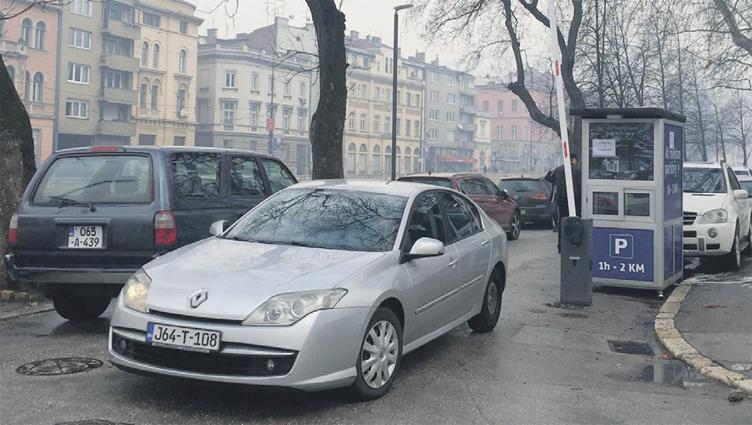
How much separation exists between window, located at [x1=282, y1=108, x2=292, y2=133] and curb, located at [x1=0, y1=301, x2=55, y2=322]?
79.0 m

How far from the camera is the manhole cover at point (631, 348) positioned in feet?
23.2

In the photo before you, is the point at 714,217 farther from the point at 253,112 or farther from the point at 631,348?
the point at 253,112

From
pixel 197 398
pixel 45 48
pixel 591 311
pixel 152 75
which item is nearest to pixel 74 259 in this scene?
pixel 197 398

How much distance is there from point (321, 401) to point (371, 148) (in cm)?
9505

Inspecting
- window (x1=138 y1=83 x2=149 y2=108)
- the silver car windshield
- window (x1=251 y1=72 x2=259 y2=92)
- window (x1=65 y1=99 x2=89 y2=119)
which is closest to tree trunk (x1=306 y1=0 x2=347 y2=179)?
the silver car windshield

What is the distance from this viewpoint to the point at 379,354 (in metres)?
5.14

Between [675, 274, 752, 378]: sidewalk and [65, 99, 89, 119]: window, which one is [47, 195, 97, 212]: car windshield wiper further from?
[65, 99, 89, 119]: window

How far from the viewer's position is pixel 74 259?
6.70 meters

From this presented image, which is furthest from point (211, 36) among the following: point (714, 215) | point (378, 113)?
point (714, 215)

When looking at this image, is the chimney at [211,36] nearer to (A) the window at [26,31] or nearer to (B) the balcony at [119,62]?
(B) the balcony at [119,62]

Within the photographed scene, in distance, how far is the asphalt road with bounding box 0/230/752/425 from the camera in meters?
4.74

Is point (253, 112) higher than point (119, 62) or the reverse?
the reverse

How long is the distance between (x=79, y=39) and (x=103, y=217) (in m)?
65.2

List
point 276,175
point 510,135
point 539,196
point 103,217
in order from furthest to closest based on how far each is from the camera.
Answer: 1. point 510,135
2. point 539,196
3. point 276,175
4. point 103,217
